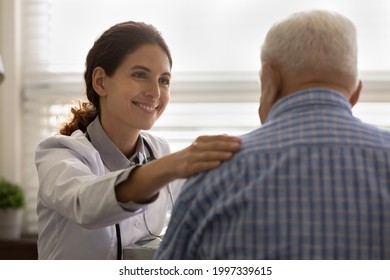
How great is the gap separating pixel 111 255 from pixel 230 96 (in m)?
1.67

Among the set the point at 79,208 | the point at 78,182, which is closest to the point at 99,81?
the point at 78,182

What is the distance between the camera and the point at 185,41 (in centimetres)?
328

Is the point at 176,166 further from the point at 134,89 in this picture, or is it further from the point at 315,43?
the point at 134,89

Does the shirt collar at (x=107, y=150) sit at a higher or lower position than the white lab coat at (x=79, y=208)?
higher

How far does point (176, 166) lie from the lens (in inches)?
49.0

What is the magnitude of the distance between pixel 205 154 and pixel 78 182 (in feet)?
1.72

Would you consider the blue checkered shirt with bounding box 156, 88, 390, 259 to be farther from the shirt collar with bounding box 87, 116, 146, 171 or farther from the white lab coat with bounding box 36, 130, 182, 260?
the shirt collar with bounding box 87, 116, 146, 171

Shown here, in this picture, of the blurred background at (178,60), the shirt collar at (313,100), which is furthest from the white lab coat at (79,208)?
the blurred background at (178,60)

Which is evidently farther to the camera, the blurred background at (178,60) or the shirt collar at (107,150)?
the blurred background at (178,60)

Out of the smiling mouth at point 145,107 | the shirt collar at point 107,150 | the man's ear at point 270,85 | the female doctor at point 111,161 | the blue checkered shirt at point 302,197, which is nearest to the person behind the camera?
the blue checkered shirt at point 302,197

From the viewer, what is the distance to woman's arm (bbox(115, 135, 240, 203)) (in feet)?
3.81

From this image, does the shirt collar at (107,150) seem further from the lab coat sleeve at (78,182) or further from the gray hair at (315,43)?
the gray hair at (315,43)

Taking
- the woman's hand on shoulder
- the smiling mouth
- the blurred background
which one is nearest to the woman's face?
the smiling mouth

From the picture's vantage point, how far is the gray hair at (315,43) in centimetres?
117
